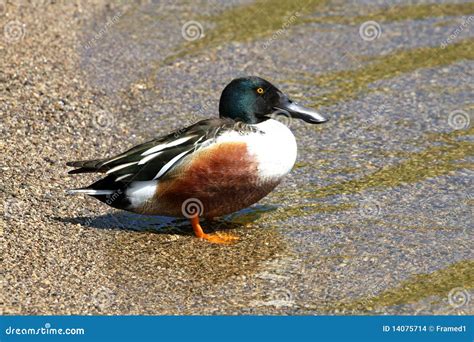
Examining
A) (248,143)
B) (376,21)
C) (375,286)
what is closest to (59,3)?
(376,21)

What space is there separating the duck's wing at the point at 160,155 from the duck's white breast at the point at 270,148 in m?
0.11

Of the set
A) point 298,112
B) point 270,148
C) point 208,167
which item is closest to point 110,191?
point 208,167

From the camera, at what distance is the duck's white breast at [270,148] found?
5704mm

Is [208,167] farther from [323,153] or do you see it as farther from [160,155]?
[323,153]

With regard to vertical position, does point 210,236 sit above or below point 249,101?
below

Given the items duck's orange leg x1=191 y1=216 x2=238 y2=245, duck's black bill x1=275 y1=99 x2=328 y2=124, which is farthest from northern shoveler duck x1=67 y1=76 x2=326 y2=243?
duck's black bill x1=275 y1=99 x2=328 y2=124

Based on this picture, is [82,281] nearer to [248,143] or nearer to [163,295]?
[163,295]

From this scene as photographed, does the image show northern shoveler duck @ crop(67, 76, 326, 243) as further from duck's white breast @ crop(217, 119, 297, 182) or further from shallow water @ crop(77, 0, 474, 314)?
shallow water @ crop(77, 0, 474, 314)

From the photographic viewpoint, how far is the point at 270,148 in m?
5.74

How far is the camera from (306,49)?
8992mm

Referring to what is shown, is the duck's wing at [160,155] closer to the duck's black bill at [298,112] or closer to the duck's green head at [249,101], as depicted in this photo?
the duck's green head at [249,101]

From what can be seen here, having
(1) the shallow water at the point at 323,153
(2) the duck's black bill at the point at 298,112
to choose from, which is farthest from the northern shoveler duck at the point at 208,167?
(1) the shallow water at the point at 323,153

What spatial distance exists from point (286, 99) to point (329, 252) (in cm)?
105

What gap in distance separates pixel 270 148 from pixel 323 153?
148 cm
